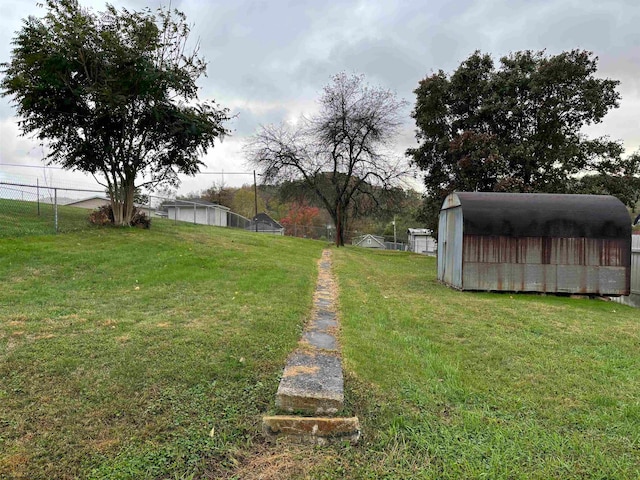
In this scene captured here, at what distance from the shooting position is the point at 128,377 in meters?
2.73

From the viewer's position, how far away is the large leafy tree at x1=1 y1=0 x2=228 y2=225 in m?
10.4

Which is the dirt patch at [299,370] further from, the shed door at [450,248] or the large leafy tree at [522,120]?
the large leafy tree at [522,120]

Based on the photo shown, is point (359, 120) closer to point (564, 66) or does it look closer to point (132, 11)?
point (564, 66)

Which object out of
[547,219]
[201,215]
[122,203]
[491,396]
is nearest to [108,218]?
[122,203]

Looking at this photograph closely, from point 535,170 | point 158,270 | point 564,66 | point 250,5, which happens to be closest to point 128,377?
point 158,270

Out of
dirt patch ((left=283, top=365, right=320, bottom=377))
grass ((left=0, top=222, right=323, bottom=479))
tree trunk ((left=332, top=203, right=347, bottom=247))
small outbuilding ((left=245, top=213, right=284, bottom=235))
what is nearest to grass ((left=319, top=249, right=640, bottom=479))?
dirt patch ((left=283, top=365, right=320, bottom=377))

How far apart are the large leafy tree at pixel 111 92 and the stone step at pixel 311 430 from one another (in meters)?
11.1

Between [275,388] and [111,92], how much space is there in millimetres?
11102

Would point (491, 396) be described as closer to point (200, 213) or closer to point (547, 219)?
point (547, 219)

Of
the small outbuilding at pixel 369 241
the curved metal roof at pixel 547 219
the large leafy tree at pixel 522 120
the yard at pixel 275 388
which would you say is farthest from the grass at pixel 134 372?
the small outbuilding at pixel 369 241

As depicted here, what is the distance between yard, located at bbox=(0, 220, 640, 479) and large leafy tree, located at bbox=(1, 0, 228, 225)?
7377mm

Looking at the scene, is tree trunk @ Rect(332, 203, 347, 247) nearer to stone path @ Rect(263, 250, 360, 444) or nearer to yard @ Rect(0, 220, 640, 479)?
yard @ Rect(0, 220, 640, 479)

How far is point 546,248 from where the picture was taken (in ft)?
27.6

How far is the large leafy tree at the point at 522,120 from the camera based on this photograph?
16672 mm
